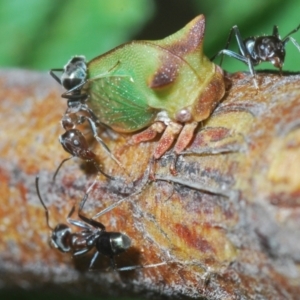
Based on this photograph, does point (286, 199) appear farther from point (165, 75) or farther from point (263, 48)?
point (263, 48)

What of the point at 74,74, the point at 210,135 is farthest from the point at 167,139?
the point at 74,74

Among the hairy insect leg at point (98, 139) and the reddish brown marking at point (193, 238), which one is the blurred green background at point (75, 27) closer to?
the hairy insect leg at point (98, 139)

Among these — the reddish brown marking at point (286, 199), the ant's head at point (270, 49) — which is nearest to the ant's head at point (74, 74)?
the ant's head at point (270, 49)

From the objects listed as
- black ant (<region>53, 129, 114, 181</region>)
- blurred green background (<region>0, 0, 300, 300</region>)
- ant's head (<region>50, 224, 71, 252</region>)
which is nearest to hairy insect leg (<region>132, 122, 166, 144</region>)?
black ant (<region>53, 129, 114, 181</region>)

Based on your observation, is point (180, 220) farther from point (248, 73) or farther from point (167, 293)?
point (248, 73)

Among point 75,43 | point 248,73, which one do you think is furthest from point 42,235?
point 75,43

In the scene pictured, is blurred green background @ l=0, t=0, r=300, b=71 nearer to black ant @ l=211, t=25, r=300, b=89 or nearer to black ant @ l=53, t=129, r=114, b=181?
black ant @ l=211, t=25, r=300, b=89
